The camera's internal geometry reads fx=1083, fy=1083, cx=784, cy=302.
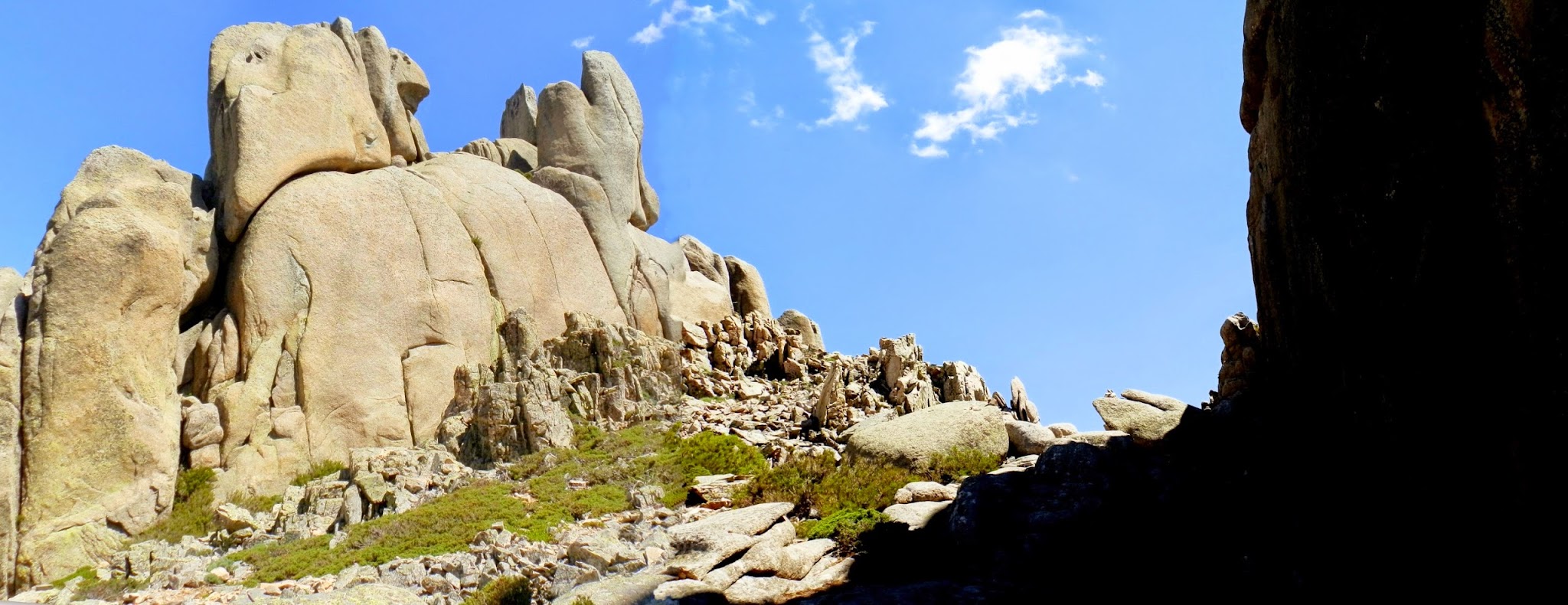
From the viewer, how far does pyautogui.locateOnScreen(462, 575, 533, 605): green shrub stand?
18.9 meters

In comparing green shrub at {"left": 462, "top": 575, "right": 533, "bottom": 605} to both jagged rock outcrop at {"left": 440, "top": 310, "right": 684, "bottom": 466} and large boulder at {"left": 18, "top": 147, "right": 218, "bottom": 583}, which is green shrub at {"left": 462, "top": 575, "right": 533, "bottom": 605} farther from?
large boulder at {"left": 18, "top": 147, "right": 218, "bottom": 583}

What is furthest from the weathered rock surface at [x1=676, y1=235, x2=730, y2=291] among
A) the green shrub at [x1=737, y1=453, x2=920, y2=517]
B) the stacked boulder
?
the green shrub at [x1=737, y1=453, x2=920, y2=517]

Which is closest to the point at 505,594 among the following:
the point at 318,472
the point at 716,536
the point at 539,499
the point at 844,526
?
the point at 716,536

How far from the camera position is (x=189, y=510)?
28.0 m

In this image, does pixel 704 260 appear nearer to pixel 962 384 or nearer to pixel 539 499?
pixel 962 384

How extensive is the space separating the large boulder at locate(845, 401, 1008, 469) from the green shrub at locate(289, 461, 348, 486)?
577 inches

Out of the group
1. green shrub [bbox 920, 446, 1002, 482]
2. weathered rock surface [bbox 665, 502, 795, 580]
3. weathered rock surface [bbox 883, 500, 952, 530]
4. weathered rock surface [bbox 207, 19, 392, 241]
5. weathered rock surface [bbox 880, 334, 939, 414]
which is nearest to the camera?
weathered rock surface [bbox 665, 502, 795, 580]

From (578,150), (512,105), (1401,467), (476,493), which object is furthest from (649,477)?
(512,105)

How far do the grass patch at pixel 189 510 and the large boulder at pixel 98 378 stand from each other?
0.41 metres

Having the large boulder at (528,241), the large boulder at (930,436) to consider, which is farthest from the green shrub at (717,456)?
the large boulder at (528,241)

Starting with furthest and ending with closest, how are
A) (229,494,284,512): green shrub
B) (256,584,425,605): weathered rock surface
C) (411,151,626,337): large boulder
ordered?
(411,151,626,337): large boulder < (229,494,284,512): green shrub < (256,584,425,605): weathered rock surface

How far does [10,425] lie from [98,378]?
7.08ft

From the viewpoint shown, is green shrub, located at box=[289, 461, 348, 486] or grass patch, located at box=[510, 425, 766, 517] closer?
grass patch, located at box=[510, 425, 766, 517]

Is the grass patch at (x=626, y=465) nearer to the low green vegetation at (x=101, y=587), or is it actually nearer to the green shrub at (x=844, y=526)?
the green shrub at (x=844, y=526)
